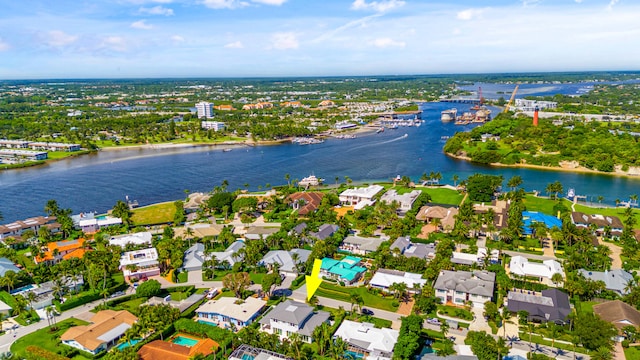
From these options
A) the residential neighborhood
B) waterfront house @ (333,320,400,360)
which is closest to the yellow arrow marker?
the residential neighborhood

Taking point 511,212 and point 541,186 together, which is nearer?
point 511,212

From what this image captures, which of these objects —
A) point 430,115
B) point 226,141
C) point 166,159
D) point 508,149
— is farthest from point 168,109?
point 508,149

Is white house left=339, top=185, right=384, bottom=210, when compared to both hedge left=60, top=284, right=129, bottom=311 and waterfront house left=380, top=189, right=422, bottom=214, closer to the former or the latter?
waterfront house left=380, top=189, right=422, bottom=214

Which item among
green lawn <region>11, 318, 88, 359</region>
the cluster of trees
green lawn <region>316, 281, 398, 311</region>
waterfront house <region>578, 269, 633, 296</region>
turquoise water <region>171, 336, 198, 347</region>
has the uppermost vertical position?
the cluster of trees

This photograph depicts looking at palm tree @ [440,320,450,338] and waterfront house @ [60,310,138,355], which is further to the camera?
waterfront house @ [60,310,138,355]

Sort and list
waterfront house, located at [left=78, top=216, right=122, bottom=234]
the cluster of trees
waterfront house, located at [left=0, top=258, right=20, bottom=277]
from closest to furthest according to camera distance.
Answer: waterfront house, located at [left=0, top=258, right=20, bottom=277]
waterfront house, located at [left=78, top=216, right=122, bottom=234]
the cluster of trees

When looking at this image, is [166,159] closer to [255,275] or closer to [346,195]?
[346,195]
